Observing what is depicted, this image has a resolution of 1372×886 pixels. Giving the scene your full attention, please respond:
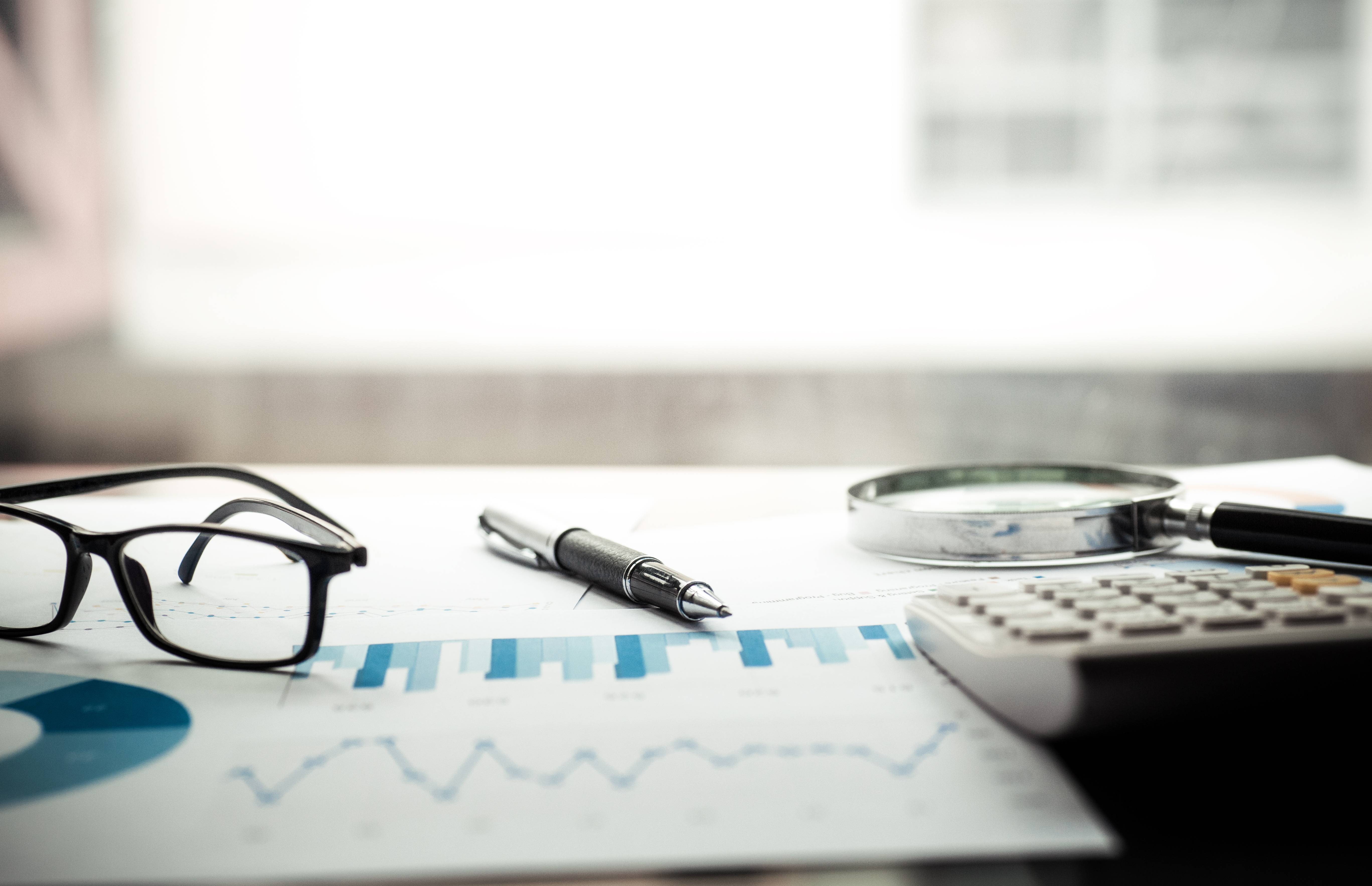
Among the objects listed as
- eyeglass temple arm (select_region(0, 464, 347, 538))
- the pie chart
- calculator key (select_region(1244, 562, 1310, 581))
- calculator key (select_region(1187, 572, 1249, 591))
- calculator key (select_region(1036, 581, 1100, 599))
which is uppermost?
eyeglass temple arm (select_region(0, 464, 347, 538))

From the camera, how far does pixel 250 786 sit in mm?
225

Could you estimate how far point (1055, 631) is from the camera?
0.24 meters

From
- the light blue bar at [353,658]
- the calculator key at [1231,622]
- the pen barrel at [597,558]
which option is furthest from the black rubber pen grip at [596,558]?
the calculator key at [1231,622]

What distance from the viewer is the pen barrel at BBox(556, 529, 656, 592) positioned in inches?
15.2

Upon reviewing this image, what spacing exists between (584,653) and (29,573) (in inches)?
11.9

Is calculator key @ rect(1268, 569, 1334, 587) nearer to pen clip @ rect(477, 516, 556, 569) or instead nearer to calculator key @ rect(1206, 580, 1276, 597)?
calculator key @ rect(1206, 580, 1276, 597)

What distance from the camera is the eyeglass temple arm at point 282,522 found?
0.33m

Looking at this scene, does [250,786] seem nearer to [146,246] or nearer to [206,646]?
[206,646]

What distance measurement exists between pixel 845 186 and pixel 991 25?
499mm

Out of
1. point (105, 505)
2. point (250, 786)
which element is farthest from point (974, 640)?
point (105, 505)

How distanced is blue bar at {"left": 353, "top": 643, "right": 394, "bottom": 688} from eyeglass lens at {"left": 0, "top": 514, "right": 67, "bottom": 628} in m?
0.12

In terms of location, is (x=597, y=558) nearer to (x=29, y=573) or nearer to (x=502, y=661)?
(x=502, y=661)

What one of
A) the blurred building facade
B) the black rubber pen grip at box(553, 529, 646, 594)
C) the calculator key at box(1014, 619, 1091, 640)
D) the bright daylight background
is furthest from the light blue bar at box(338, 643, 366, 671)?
the bright daylight background

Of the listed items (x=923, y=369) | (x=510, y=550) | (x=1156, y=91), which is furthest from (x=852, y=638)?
(x=1156, y=91)
